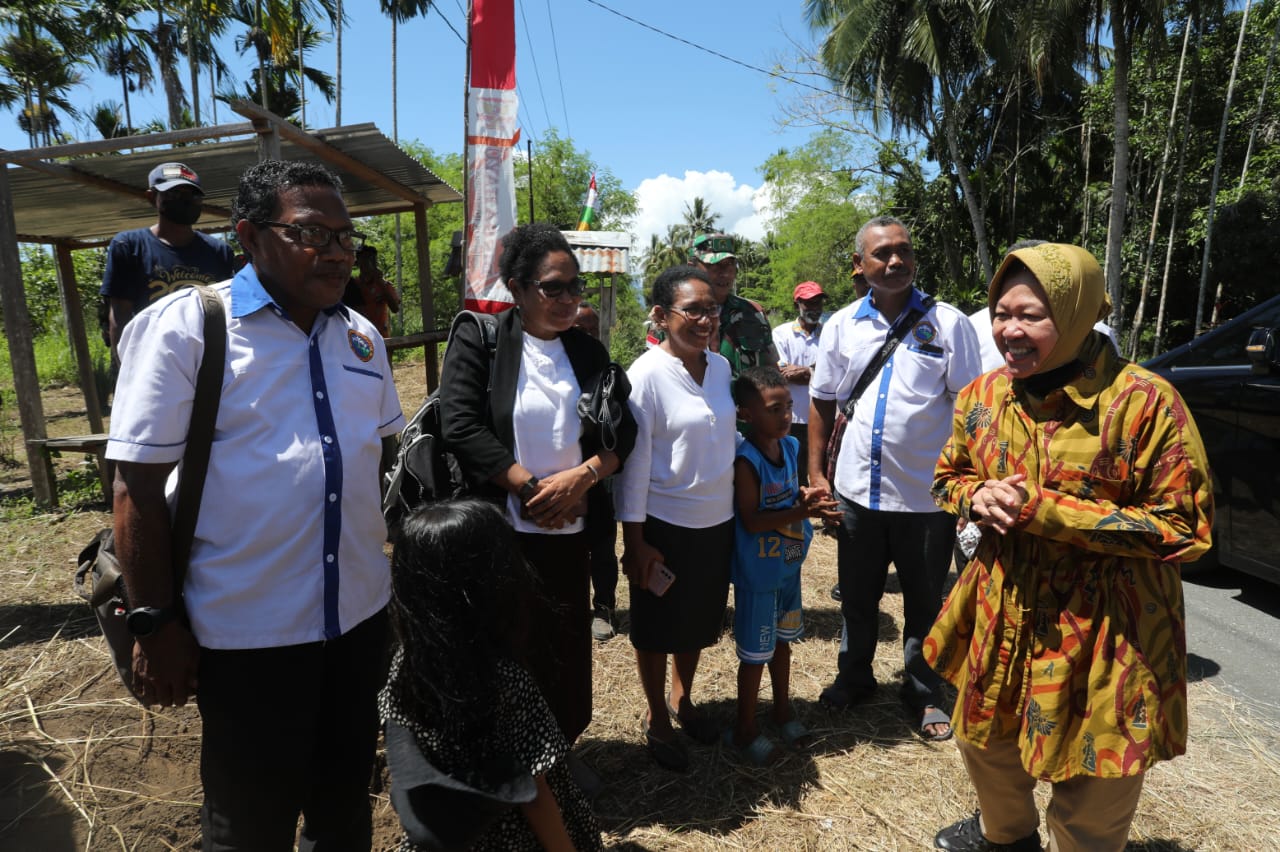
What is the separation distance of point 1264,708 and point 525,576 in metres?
3.64

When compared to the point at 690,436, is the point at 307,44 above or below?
above

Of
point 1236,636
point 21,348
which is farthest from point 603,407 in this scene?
point 21,348

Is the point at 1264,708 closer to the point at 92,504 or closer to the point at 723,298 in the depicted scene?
the point at 723,298

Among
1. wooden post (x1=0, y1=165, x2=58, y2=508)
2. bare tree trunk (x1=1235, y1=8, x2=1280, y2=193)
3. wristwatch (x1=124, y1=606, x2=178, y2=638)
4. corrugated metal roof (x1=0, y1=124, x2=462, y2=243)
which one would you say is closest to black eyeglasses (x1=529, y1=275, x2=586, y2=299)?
wristwatch (x1=124, y1=606, x2=178, y2=638)

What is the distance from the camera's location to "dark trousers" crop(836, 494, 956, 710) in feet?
10.1

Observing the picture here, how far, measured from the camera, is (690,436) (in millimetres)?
2691

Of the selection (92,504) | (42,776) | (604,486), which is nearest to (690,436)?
(604,486)

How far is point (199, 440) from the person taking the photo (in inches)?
62.7

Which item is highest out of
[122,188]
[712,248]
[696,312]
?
[122,188]

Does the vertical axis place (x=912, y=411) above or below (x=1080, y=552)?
above

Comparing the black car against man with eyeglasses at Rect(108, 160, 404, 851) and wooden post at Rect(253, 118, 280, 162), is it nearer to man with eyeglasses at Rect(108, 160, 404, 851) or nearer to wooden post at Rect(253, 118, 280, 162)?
man with eyeglasses at Rect(108, 160, 404, 851)

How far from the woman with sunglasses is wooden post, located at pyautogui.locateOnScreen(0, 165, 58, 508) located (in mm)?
5060

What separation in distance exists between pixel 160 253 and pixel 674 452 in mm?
3280

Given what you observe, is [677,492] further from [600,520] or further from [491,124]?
[491,124]
